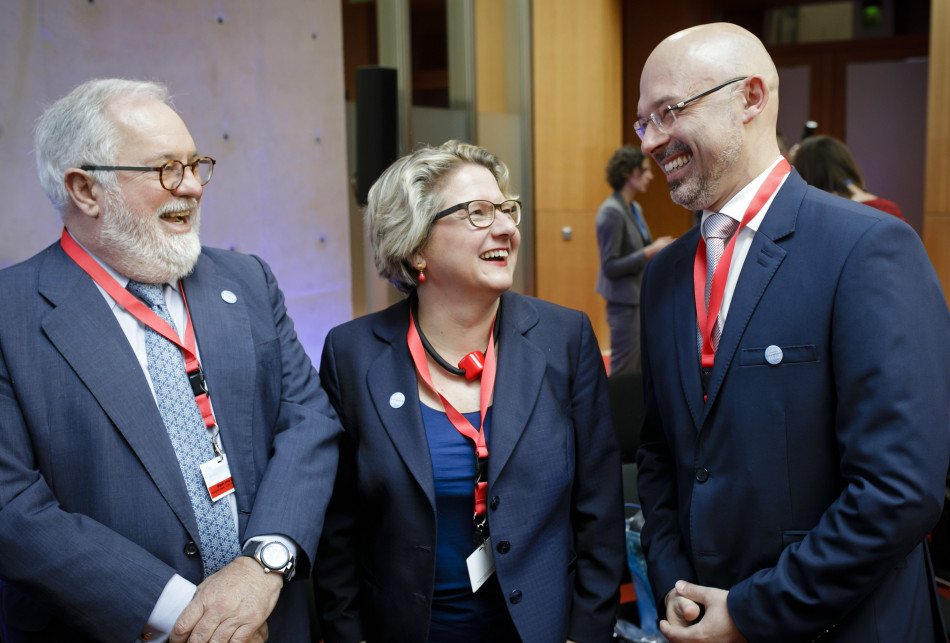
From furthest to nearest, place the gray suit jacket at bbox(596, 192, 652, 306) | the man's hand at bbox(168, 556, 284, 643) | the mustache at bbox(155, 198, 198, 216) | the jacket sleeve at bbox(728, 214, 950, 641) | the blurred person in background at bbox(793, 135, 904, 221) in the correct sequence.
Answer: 1. the gray suit jacket at bbox(596, 192, 652, 306)
2. the blurred person in background at bbox(793, 135, 904, 221)
3. the mustache at bbox(155, 198, 198, 216)
4. the man's hand at bbox(168, 556, 284, 643)
5. the jacket sleeve at bbox(728, 214, 950, 641)

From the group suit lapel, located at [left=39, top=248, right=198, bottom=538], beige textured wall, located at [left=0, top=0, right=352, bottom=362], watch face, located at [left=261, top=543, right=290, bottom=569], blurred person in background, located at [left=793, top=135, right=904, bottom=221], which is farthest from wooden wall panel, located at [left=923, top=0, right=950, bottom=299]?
suit lapel, located at [left=39, top=248, right=198, bottom=538]

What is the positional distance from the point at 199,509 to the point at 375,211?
84 centimetres

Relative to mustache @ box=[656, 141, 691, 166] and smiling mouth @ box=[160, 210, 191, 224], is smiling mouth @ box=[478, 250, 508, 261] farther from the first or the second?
smiling mouth @ box=[160, 210, 191, 224]

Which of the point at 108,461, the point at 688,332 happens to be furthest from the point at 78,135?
the point at 688,332

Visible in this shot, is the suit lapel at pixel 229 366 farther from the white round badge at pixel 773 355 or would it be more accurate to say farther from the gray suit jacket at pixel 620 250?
the gray suit jacket at pixel 620 250

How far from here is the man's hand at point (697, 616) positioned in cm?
163

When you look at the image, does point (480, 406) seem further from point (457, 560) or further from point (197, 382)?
point (197, 382)

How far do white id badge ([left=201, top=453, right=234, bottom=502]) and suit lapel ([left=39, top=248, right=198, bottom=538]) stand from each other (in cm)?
5

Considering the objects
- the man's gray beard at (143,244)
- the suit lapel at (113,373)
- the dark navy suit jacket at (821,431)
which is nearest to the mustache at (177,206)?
the man's gray beard at (143,244)

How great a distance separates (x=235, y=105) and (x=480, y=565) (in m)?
2.63

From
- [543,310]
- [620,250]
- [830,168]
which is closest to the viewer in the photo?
[543,310]

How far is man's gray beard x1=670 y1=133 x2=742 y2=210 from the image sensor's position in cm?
167

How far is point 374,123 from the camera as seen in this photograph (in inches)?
166

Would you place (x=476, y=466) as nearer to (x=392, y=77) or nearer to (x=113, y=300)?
(x=113, y=300)
